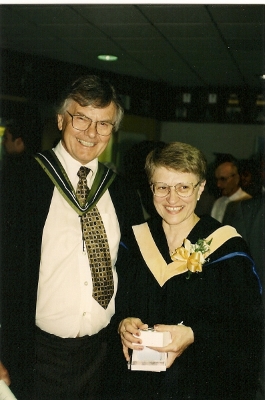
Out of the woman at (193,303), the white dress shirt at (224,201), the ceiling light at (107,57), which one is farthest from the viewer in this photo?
the ceiling light at (107,57)

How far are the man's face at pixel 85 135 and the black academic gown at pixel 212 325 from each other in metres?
0.66

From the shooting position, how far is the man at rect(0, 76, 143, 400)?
83.0 inches

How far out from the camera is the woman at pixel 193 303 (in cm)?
202

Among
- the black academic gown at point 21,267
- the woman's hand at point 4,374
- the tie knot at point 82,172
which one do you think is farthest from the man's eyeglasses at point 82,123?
the woman's hand at point 4,374

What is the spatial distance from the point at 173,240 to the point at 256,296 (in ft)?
1.50

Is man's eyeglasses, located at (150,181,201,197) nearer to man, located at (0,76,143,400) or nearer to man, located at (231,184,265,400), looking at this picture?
man, located at (0,76,143,400)

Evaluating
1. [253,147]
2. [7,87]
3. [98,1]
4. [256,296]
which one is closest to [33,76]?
[7,87]

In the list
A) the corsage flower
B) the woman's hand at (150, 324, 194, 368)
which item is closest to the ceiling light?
the corsage flower

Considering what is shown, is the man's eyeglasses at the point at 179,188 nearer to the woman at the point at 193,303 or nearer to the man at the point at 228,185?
the woman at the point at 193,303

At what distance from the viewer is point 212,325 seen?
204 centimetres

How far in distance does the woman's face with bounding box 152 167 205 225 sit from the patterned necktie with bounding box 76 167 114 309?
31cm

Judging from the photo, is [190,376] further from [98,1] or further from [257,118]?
[257,118]

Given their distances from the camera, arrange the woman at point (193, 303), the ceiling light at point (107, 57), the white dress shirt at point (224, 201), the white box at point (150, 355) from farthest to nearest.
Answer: the ceiling light at point (107, 57), the white dress shirt at point (224, 201), the woman at point (193, 303), the white box at point (150, 355)

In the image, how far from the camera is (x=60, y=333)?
2117 millimetres
